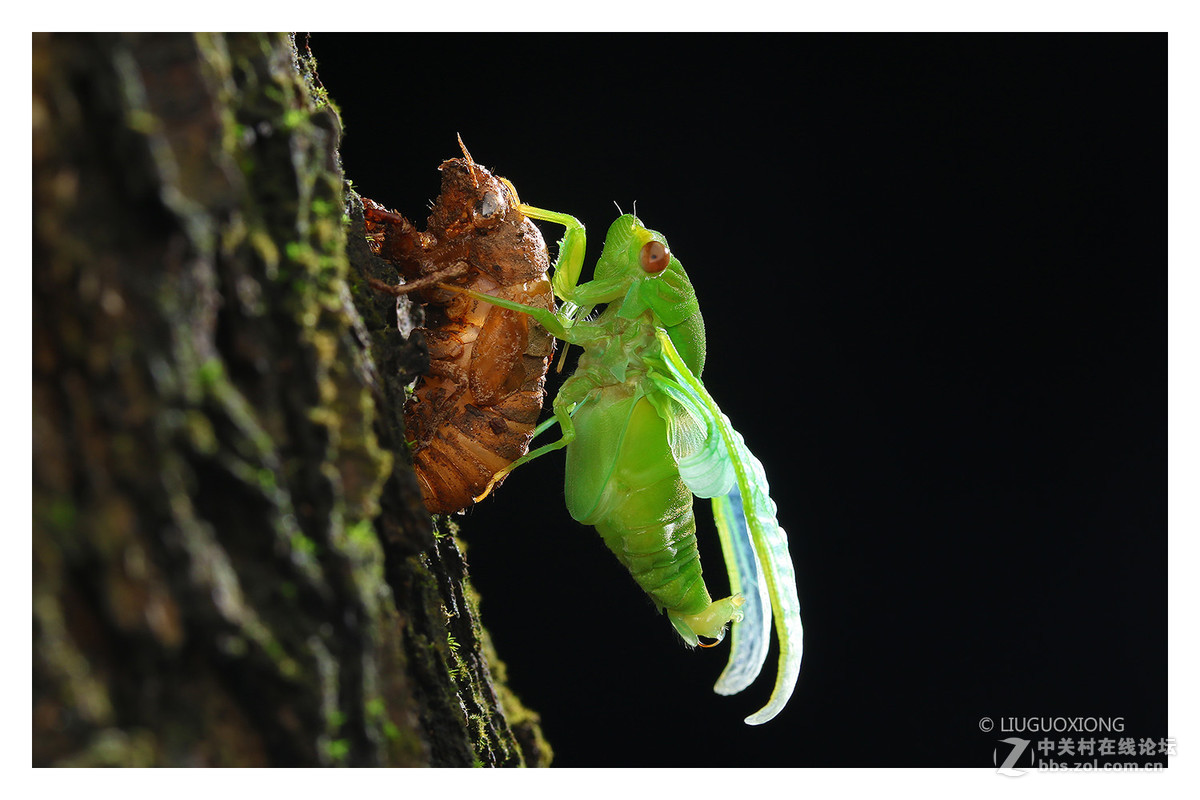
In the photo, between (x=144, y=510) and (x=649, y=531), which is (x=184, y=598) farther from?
(x=649, y=531)

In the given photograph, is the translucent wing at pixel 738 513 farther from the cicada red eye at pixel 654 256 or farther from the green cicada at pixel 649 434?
the cicada red eye at pixel 654 256

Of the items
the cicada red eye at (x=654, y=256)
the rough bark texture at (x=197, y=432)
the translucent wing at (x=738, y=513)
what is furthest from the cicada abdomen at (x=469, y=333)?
the rough bark texture at (x=197, y=432)

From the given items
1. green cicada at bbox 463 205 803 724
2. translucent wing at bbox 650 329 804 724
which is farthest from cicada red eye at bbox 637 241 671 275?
translucent wing at bbox 650 329 804 724

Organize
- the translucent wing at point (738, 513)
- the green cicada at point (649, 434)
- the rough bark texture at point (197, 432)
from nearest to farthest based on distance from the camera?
the rough bark texture at point (197, 432)
the translucent wing at point (738, 513)
the green cicada at point (649, 434)

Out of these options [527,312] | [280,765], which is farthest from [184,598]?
[527,312]

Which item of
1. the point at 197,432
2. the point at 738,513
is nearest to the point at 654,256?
the point at 738,513
